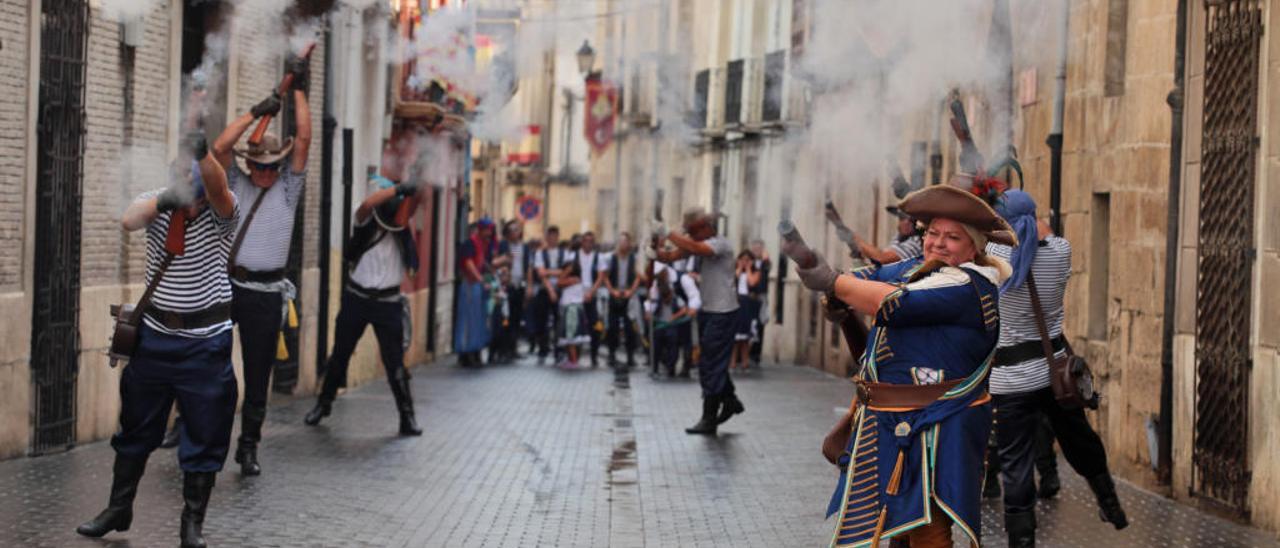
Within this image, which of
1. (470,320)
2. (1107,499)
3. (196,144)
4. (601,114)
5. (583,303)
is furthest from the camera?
(601,114)

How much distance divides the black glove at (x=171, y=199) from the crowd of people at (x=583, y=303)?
1618 cm

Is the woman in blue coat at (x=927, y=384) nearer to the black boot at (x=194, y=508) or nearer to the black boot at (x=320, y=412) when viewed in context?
the black boot at (x=194, y=508)

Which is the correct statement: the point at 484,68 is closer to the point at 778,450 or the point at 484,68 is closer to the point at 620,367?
the point at 620,367

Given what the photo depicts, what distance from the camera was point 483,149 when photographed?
5128 cm

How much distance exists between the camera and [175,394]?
934 centimetres

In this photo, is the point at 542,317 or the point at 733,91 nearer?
the point at 542,317

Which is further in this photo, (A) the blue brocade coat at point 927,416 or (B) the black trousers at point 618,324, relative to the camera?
(B) the black trousers at point 618,324

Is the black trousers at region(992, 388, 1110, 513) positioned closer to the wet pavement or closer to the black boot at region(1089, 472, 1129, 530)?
the black boot at region(1089, 472, 1129, 530)

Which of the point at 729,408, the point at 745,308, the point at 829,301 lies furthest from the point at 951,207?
the point at 745,308

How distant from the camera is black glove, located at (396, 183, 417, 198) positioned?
1430cm

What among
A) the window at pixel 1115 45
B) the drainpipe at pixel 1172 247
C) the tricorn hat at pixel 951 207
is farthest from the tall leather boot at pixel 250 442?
the window at pixel 1115 45

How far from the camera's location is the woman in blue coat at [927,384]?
7.05 meters

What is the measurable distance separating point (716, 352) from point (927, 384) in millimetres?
8543

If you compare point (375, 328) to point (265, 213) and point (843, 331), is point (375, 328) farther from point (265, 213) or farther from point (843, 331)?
point (843, 331)
